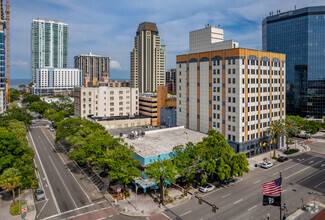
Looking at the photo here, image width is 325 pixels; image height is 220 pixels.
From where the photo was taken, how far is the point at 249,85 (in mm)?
77062

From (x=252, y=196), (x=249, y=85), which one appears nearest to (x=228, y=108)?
(x=249, y=85)

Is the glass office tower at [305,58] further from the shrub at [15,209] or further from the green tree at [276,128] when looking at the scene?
the shrub at [15,209]

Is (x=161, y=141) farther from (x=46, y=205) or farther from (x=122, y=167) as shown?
(x=46, y=205)

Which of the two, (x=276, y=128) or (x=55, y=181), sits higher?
(x=276, y=128)

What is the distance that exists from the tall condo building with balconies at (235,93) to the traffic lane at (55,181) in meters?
52.7

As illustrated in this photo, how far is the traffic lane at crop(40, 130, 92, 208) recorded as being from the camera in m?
49.5

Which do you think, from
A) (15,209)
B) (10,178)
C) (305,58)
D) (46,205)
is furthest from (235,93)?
(305,58)

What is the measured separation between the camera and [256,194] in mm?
51875

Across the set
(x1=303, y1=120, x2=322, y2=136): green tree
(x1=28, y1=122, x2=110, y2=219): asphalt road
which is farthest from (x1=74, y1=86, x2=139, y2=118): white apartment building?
(x1=303, y1=120, x2=322, y2=136): green tree

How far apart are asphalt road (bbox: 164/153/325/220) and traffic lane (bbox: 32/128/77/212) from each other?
21138 mm

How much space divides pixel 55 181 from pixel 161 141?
30.7m

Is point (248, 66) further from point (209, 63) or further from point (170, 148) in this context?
point (170, 148)

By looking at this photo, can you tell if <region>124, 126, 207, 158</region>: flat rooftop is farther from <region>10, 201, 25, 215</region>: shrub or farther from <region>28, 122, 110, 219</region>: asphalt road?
<region>10, 201, 25, 215</region>: shrub

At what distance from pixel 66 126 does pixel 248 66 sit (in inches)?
2660
